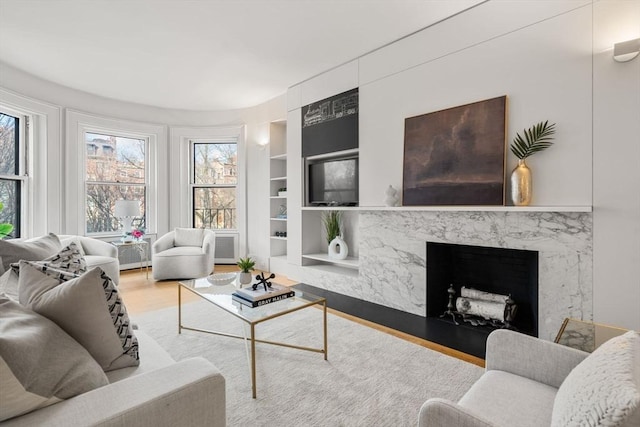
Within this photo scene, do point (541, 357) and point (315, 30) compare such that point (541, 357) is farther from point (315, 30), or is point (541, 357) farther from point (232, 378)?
point (315, 30)

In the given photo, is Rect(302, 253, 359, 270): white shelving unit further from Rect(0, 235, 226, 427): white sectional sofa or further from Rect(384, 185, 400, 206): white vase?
Rect(0, 235, 226, 427): white sectional sofa

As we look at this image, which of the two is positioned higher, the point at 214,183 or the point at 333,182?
the point at 214,183

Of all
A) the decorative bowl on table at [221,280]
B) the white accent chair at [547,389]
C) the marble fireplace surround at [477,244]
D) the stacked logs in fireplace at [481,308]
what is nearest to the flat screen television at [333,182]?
the marble fireplace surround at [477,244]

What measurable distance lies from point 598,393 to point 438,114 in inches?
104

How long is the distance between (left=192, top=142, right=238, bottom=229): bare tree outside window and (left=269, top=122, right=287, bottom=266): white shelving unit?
1049 mm

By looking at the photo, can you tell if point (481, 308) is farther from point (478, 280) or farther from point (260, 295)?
point (260, 295)

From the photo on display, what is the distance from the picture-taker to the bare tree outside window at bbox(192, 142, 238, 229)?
5898 millimetres

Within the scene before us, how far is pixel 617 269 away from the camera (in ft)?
7.07

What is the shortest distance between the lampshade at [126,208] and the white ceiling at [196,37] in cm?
166

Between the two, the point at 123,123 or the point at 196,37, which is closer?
the point at 196,37

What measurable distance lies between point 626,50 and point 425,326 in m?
2.45

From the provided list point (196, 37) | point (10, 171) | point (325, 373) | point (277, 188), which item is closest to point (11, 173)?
point (10, 171)

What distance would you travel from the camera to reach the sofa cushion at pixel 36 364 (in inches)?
32.3

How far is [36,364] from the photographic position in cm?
89
